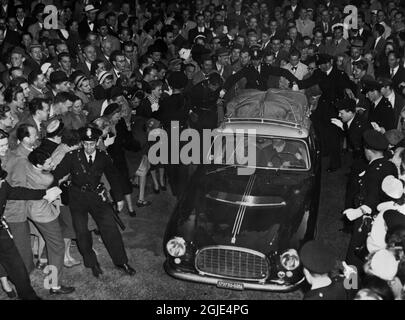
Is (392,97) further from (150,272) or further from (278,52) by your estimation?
(150,272)

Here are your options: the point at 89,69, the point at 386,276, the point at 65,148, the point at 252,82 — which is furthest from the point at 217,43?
the point at 386,276

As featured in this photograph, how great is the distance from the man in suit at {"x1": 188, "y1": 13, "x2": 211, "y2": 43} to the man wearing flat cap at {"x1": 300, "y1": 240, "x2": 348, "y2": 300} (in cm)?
937

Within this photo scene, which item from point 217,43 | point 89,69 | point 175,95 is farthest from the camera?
point 217,43

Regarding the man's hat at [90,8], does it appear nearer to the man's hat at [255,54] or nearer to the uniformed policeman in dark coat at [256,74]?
the man's hat at [255,54]

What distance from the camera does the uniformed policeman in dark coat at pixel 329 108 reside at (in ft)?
31.9

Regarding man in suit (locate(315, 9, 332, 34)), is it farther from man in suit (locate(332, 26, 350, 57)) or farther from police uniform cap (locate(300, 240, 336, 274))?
police uniform cap (locate(300, 240, 336, 274))

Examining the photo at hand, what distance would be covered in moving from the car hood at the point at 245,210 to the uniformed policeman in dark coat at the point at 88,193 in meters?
0.89

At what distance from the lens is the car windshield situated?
684 centimetres

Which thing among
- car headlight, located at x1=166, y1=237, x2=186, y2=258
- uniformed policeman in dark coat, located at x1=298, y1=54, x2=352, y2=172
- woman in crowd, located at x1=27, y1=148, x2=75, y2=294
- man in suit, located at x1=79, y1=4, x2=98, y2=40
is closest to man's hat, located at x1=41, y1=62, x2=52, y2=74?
man in suit, located at x1=79, y1=4, x2=98, y2=40

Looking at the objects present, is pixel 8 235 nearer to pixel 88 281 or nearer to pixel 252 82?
pixel 88 281

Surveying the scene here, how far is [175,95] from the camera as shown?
8375 mm

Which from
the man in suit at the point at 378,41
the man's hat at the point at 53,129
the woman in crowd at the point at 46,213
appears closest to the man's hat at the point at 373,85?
the man in suit at the point at 378,41

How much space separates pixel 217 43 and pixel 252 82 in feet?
6.08
